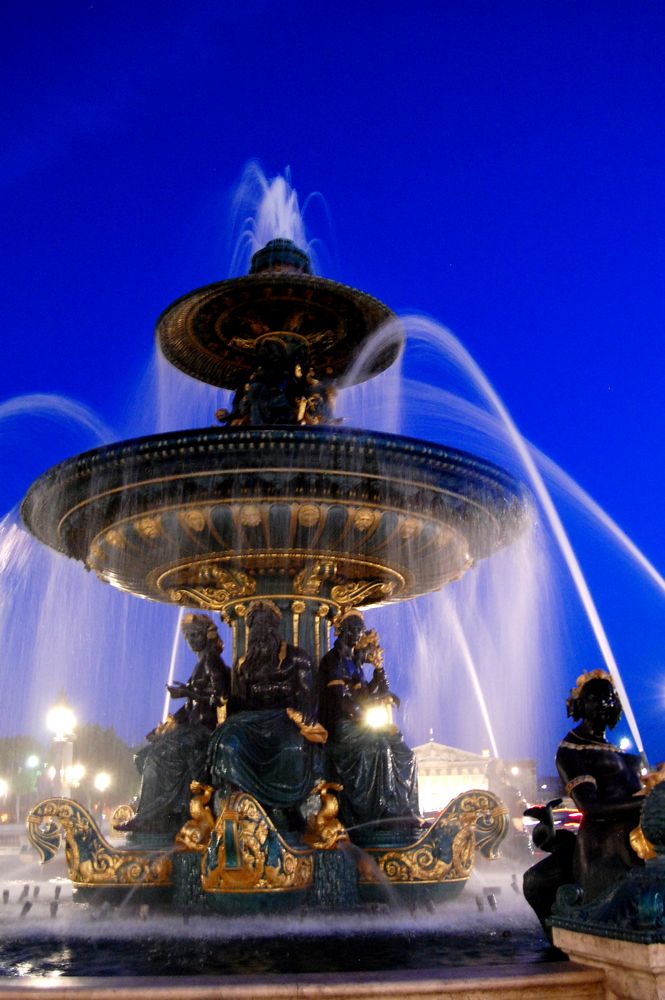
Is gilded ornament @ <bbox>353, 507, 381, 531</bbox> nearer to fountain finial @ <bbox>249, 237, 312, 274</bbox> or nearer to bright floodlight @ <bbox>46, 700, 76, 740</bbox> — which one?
fountain finial @ <bbox>249, 237, 312, 274</bbox>

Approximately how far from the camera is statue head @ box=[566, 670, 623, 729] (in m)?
6.25

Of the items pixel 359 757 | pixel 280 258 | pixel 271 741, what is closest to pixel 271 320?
pixel 280 258

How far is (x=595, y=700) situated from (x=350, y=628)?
12.6 feet

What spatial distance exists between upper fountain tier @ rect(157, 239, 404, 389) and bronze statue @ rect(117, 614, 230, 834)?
3264 millimetres

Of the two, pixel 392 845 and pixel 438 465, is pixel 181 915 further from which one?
pixel 438 465

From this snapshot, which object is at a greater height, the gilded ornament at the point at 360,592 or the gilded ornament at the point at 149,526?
the gilded ornament at the point at 149,526

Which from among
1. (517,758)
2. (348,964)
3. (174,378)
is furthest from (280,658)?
(517,758)

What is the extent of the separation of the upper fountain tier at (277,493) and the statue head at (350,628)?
26cm

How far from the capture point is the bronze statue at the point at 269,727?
847 centimetres

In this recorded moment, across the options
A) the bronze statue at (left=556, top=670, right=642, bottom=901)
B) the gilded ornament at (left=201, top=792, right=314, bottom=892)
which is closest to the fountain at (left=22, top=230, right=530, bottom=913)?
the gilded ornament at (left=201, top=792, right=314, bottom=892)

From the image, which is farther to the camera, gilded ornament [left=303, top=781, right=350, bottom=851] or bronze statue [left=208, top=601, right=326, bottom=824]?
bronze statue [left=208, top=601, right=326, bottom=824]

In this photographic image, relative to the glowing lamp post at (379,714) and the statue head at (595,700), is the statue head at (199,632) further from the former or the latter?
the statue head at (595,700)

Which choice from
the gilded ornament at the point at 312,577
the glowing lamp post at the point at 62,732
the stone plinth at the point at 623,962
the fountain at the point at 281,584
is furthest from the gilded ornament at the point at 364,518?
the glowing lamp post at the point at 62,732

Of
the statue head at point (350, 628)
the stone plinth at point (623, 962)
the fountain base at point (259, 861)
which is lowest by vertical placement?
the stone plinth at point (623, 962)
